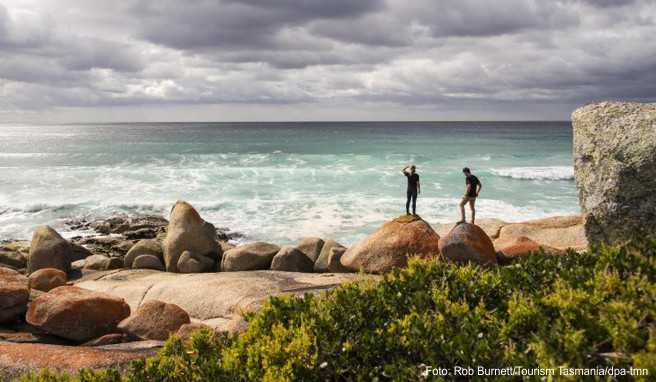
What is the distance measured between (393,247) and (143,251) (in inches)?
389

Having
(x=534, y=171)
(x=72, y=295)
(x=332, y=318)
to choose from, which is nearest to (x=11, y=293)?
(x=72, y=295)

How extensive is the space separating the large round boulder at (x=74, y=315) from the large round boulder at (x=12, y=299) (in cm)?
80

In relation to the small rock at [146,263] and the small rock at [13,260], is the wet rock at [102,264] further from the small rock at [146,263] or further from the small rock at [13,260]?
the small rock at [13,260]

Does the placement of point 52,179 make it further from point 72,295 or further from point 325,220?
point 72,295

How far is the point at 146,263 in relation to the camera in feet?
57.0

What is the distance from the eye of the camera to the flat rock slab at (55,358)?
21.0ft

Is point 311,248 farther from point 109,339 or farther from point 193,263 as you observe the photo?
point 109,339

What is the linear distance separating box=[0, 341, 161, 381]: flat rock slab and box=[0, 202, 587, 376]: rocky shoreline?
0.02 m

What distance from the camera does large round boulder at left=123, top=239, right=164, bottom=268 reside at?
17880 millimetres

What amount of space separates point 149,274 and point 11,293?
609 cm

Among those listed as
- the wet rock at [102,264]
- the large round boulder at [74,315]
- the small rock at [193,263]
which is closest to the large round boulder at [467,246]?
the large round boulder at [74,315]

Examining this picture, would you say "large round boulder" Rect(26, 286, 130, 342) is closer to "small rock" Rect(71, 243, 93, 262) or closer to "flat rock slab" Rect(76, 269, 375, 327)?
"flat rock slab" Rect(76, 269, 375, 327)

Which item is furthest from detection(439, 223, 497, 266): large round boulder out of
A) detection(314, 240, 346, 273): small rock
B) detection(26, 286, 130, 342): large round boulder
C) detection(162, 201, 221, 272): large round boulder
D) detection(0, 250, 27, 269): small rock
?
detection(0, 250, 27, 269): small rock

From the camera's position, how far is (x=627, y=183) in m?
8.74
